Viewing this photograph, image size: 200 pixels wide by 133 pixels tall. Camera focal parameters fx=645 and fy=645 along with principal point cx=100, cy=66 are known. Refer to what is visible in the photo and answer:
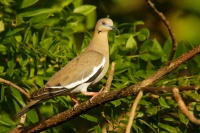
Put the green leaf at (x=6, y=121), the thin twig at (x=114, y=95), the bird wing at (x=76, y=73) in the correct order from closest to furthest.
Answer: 1. the thin twig at (x=114, y=95)
2. the bird wing at (x=76, y=73)
3. the green leaf at (x=6, y=121)

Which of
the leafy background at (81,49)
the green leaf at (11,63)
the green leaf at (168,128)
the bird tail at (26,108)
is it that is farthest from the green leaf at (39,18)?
the green leaf at (168,128)

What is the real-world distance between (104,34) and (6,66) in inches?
32.0

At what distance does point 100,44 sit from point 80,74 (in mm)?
345

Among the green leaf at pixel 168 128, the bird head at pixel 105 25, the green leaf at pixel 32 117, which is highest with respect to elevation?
the bird head at pixel 105 25

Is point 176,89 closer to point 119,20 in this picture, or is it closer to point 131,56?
point 131,56

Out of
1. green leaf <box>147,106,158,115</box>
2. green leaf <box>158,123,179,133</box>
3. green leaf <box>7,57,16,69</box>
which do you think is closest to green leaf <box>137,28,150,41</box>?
green leaf <box>147,106,158,115</box>

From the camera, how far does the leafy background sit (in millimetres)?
4461

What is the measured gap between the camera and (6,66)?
5.09 metres

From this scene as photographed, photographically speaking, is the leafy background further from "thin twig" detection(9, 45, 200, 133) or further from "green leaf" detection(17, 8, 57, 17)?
"thin twig" detection(9, 45, 200, 133)

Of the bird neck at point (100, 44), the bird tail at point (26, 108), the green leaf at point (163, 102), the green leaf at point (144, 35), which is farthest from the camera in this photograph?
the green leaf at point (144, 35)

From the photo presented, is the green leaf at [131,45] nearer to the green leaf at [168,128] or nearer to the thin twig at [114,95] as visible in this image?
the green leaf at [168,128]

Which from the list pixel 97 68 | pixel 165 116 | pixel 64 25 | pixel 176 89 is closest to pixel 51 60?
pixel 64 25

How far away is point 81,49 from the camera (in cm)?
520

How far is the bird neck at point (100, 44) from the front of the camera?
482cm
